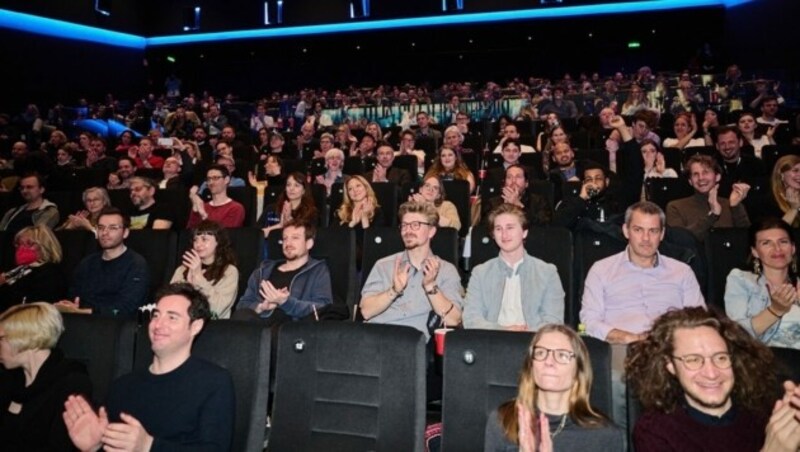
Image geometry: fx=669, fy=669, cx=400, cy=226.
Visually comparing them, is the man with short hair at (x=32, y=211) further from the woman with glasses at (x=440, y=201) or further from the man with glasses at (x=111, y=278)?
the woman with glasses at (x=440, y=201)

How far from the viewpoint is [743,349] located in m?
1.96

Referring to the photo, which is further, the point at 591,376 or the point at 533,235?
the point at 533,235

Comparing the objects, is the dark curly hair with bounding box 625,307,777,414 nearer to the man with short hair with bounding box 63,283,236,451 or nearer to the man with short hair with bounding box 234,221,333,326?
the man with short hair with bounding box 63,283,236,451

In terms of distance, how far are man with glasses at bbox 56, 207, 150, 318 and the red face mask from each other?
248 mm

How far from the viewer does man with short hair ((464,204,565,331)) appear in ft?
10.4

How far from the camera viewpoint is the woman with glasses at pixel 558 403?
1908 mm

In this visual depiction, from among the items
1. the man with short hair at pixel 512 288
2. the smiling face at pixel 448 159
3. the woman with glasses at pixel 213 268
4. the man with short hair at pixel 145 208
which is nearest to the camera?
the man with short hair at pixel 512 288

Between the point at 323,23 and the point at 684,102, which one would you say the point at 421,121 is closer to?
the point at 684,102

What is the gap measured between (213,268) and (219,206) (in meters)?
1.51

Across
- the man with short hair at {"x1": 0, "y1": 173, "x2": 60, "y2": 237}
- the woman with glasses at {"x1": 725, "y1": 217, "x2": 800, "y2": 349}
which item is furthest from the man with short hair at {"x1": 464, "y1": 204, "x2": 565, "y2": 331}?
the man with short hair at {"x1": 0, "y1": 173, "x2": 60, "y2": 237}

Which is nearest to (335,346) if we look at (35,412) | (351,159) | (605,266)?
(35,412)

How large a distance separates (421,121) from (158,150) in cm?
351

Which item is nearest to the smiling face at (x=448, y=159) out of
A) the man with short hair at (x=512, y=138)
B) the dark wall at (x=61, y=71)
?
the man with short hair at (x=512, y=138)

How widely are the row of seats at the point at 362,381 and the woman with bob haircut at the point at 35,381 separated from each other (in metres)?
0.26
